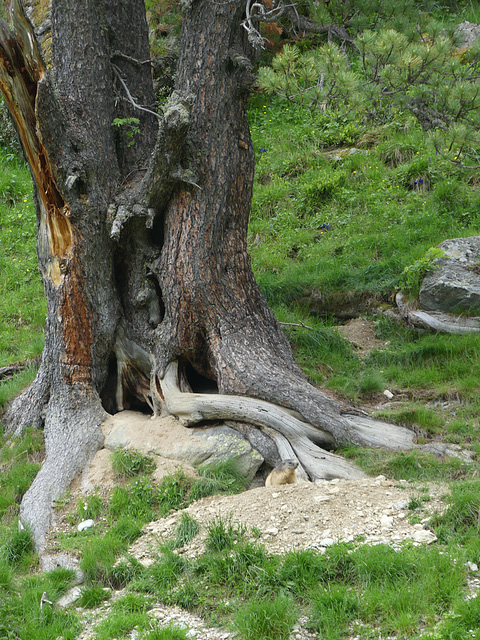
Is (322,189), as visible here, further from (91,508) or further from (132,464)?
(91,508)

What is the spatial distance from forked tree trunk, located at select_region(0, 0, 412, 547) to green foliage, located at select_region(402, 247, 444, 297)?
210cm

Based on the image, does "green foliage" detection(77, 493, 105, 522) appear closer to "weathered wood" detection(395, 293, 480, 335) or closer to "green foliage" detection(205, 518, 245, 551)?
"green foliage" detection(205, 518, 245, 551)

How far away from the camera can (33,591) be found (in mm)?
4242

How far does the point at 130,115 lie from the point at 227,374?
2.85 m

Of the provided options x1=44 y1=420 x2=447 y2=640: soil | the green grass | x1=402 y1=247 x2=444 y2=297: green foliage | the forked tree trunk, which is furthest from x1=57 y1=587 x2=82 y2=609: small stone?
x1=402 y1=247 x2=444 y2=297: green foliage

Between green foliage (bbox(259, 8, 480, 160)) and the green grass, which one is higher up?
green foliage (bbox(259, 8, 480, 160))

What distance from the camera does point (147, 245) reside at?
6504 mm

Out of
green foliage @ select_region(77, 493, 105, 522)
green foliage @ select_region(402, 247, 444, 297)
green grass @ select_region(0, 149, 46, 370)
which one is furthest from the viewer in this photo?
green grass @ select_region(0, 149, 46, 370)

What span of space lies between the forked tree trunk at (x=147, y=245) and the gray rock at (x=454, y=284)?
2.05 metres

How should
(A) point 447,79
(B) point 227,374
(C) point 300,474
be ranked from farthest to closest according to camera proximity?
(A) point 447,79
(B) point 227,374
(C) point 300,474

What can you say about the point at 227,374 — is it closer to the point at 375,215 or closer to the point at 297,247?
the point at 297,247

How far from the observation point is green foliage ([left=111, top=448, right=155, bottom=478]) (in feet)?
17.9

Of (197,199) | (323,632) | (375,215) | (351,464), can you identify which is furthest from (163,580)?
(375,215)

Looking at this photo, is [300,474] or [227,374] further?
[227,374]
